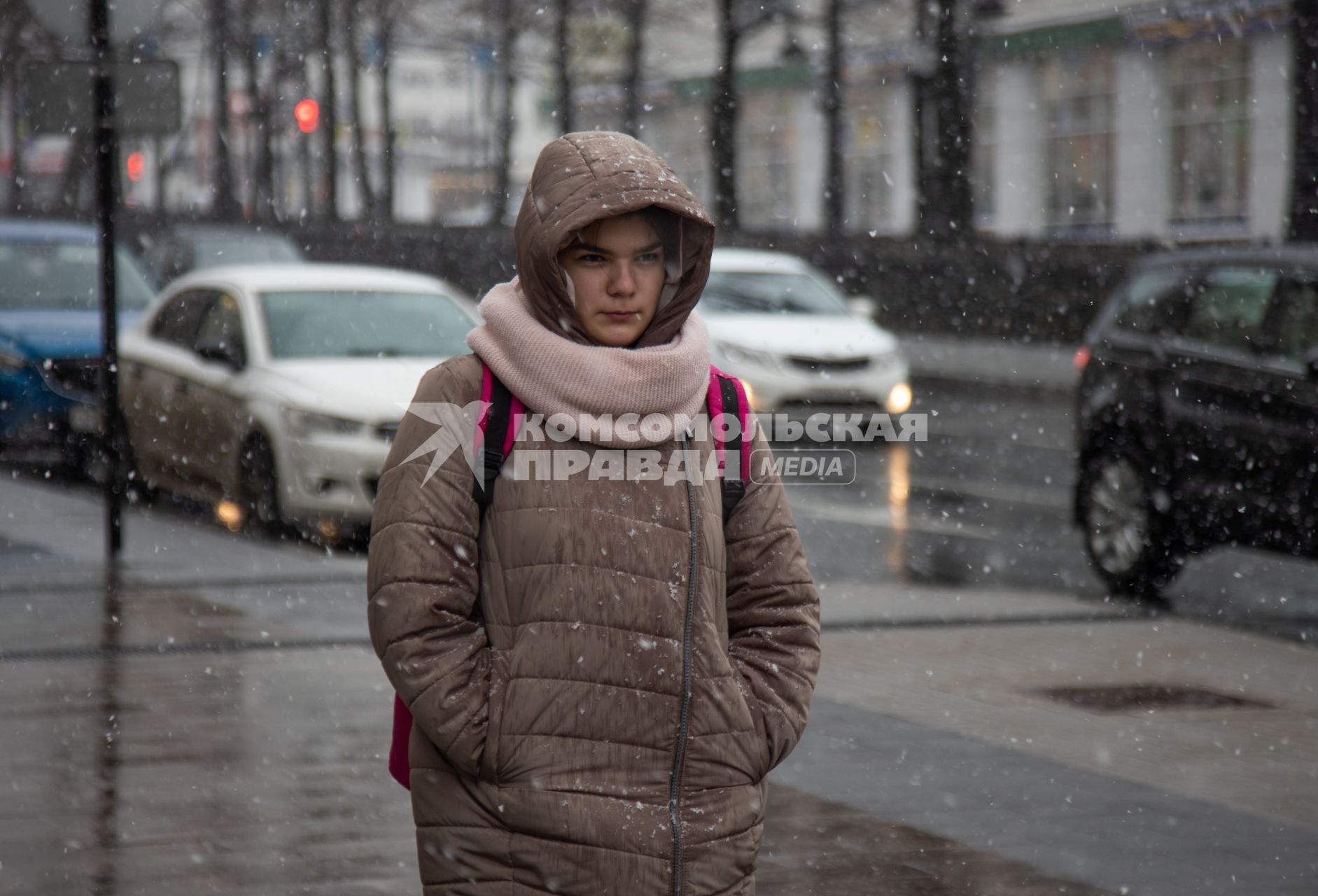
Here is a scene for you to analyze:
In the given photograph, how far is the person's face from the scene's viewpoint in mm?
2908

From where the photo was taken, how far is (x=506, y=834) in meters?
2.80

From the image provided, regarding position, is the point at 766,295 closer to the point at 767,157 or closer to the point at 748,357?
the point at 748,357

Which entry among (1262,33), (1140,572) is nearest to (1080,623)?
(1140,572)

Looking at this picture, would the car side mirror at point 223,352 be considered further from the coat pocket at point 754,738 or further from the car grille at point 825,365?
the coat pocket at point 754,738

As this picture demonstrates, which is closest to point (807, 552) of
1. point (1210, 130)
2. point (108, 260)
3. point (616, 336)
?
point (108, 260)

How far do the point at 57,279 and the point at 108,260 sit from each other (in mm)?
5707

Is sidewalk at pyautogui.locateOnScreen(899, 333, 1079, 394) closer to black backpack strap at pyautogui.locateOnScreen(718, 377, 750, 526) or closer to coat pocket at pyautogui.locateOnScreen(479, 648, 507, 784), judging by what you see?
black backpack strap at pyautogui.locateOnScreen(718, 377, 750, 526)

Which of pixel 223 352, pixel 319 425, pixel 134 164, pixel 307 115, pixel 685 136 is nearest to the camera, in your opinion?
pixel 319 425

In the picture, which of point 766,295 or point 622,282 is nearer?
point 622,282

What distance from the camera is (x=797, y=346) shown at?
56.4 feet

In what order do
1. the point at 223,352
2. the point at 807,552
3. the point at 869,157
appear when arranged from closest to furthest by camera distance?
the point at 807,552 → the point at 223,352 → the point at 869,157

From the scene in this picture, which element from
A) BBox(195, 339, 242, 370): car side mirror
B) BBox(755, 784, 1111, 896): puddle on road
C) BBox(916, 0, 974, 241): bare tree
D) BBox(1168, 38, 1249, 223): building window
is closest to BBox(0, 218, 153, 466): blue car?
BBox(195, 339, 242, 370): car side mirror

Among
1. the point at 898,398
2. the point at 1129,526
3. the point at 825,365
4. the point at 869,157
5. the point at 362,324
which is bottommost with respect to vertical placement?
the point at 1129,526

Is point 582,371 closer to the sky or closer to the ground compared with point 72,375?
closer to the sky
